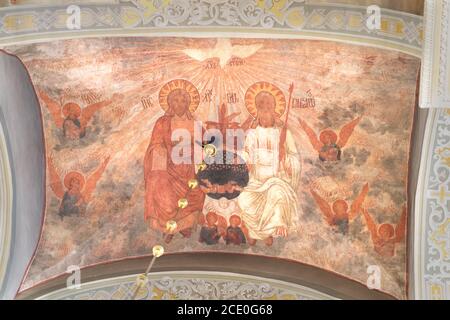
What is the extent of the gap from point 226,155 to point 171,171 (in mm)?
801

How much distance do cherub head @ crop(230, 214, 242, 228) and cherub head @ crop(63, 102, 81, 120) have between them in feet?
8.45

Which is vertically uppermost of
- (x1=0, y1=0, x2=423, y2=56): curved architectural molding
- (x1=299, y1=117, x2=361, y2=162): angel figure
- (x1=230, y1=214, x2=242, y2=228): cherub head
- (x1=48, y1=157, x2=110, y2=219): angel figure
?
(x1=0, y1=0, x2=423, y2=56): curved architectural molding

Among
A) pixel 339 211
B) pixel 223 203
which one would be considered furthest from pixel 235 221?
pixel 339 211

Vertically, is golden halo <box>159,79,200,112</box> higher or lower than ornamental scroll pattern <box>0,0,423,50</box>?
lower

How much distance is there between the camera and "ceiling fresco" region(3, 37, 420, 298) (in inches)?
499

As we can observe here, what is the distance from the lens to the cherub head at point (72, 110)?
12961mm

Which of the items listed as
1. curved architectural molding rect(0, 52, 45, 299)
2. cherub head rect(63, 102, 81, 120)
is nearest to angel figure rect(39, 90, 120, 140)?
cherub head rect(63, 102, 81, 120)

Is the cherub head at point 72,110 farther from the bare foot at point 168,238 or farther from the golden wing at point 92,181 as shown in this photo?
the bare foot at point 168,238

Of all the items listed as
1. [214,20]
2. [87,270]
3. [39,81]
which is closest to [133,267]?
[87,270]

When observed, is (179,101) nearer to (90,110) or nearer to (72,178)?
(90,110)

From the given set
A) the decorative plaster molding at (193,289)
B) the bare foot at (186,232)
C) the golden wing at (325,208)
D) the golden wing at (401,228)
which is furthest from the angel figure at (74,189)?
the golden wing at (401,228)

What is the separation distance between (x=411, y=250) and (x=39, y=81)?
5.47 metres

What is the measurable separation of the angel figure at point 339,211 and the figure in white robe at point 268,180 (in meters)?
0.36

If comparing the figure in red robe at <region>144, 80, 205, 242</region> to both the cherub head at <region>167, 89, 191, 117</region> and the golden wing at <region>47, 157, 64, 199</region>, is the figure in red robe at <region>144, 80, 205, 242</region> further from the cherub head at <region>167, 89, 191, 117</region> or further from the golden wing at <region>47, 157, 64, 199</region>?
the golden wing at <region>47, 157, 64, 199</region>
